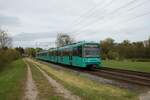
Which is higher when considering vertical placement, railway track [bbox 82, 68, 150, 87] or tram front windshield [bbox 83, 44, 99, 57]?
tram front windshield [bbox 83, 44, 99, 57]

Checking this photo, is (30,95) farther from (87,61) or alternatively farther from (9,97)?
(87,61)

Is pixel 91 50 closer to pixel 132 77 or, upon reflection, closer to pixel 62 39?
pixel 132 77

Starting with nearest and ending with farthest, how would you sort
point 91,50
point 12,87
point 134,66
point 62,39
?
1. point 12,87
2. point 91,50
3. point 134,66
4. point 62,39

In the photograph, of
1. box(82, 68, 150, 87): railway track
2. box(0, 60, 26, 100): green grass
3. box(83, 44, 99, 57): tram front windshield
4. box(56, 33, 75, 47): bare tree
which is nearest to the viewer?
box(0, 60, 26, 100): green grass

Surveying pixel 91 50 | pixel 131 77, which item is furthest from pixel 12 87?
pixel 91 50

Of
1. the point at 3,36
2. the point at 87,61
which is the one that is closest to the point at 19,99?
the point at 87,61

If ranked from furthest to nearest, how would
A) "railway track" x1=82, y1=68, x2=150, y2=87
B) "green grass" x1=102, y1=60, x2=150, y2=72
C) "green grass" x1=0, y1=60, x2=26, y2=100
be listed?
"green grass" x1=102, y1=60, x2=150, y2=72
"railway track" x1=82, y1=68, x2=150, y2=87
"green grass" x1=0, y1=60, x2=26, y2=100

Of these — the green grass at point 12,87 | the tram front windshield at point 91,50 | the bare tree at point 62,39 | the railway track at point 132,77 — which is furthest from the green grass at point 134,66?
the bare tree at point 62,39

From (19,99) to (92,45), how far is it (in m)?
21.7


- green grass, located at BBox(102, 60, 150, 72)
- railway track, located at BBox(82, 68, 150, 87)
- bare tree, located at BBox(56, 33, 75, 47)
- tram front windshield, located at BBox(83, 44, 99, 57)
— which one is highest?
bare tree, located at BBox(56, 33, 75, 47)

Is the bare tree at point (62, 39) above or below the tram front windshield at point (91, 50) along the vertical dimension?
above

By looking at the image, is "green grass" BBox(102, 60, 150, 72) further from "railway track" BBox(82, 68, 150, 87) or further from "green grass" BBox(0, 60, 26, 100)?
"green grass" BBox(0, 60, 26, 100)

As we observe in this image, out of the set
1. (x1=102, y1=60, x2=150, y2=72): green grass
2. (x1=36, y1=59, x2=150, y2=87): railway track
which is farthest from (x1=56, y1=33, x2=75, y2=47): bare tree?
(x1=36, y1=59, x2=150, y2=87): railway track

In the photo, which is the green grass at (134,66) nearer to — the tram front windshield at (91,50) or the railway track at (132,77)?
the tram front windshield at (91,50)
